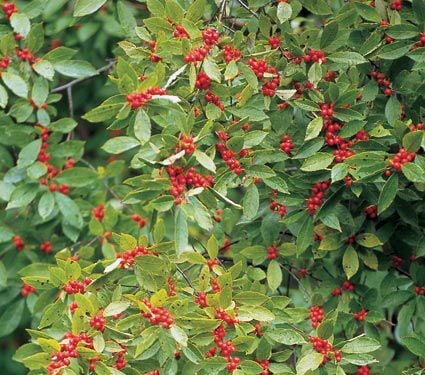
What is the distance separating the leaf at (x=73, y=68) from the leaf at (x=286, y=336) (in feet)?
4.00

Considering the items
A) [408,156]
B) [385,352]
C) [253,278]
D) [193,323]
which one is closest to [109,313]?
[193,323]

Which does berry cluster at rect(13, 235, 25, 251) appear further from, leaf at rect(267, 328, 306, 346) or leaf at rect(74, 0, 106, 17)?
leaf at rect(267, 328, 306, 346)

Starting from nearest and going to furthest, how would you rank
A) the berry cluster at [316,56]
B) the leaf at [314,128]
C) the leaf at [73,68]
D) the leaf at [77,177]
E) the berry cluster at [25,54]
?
the leaf at [314,128] < the berry cluster at [316,56] < the berry cluster at [25,54] < the leaf at [73,68] < the leaf at [77,177]

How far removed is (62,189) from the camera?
130 inches

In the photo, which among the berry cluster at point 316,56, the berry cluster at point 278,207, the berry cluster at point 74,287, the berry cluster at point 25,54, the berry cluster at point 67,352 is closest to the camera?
the berry cluster at point 67,352

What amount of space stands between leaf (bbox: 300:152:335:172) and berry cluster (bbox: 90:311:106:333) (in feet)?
2.10

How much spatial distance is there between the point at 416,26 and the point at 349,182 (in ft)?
1.64

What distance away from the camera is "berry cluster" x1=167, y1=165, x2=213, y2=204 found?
7.11ft

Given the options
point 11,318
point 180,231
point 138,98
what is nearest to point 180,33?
point 138,98

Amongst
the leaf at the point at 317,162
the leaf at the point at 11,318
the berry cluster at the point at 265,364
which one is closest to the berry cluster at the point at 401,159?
the leaf at the point at 317,162

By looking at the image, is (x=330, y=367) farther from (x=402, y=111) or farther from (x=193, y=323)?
(x=402, y=111)

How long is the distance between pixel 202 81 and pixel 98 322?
2.08 ft

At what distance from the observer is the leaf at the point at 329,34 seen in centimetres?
252

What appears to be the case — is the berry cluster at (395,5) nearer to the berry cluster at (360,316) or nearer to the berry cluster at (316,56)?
the berry cluster at (316,56)
